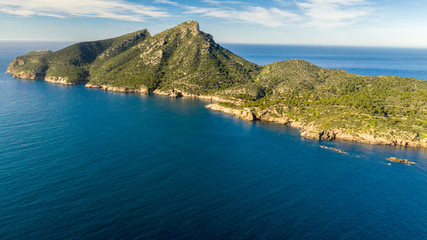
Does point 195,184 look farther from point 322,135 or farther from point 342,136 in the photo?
point 342,136

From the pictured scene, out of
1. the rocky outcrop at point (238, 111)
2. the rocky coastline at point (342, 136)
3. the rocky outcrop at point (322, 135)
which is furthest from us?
the rocky outcrop at point (238, 111)

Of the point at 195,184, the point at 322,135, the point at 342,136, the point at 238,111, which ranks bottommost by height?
the point at 195,184

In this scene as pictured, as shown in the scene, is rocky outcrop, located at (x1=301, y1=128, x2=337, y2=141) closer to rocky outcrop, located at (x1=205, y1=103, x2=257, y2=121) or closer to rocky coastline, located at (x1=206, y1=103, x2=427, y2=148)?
rocky coastline, located at (x1=206, y1=103, x2=427, y2=148)

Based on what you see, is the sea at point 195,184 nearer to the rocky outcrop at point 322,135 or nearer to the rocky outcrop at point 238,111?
the rocky outcrop at point 322,135

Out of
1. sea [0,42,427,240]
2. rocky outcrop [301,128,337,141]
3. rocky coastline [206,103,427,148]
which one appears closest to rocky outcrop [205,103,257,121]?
sea [0,42,427,240]

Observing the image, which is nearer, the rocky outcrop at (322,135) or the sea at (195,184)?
the sea at (195,184)

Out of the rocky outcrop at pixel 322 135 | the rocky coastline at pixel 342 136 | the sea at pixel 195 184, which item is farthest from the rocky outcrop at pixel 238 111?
the rocky outcrop at pixel 322 135

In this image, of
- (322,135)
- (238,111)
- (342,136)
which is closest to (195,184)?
(322,135)

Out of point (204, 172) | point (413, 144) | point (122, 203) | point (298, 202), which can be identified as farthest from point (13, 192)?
point (413, 144)
